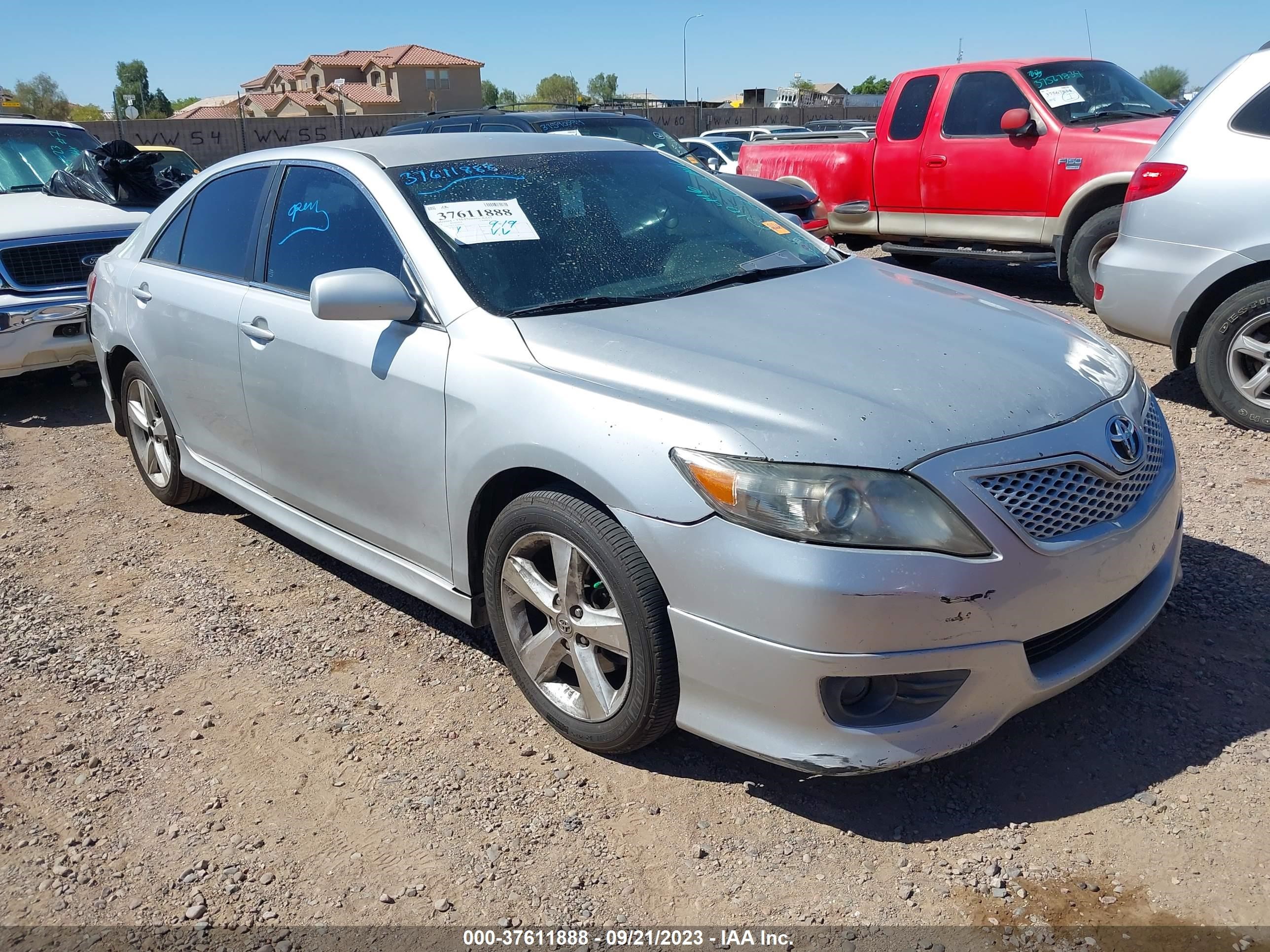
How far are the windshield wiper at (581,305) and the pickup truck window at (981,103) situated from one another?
21.5 ft

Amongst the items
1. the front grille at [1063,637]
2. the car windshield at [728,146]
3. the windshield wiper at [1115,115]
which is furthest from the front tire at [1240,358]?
the car windshield at [728,146]

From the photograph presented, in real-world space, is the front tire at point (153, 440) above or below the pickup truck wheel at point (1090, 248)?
below

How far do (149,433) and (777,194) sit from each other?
559 cm

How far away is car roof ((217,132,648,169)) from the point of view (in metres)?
3.69

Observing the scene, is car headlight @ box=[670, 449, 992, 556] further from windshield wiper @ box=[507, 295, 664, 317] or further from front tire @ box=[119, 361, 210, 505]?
front tire @ box=[119, 361, 210, 505]

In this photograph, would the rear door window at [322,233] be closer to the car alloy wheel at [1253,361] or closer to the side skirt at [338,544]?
the side skirt at [338,544]

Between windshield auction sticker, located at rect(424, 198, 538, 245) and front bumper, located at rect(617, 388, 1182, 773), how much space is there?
121 centimetres

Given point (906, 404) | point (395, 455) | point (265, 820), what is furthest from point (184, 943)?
point (906, 404)

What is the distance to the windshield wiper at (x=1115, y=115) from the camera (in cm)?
835

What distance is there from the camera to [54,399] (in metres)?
7.63

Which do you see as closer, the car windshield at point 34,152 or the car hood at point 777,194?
the car windshield at point 34,152

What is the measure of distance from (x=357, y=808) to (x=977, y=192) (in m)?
7.73

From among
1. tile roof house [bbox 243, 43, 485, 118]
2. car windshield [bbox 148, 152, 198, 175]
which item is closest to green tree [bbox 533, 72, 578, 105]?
tile roof house [bbox 243, 43, 485, 118]

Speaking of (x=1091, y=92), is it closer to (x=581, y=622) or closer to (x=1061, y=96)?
(x=1061, y=96)
